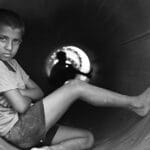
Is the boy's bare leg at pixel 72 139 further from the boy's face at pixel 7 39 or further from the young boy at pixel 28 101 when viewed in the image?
the boy's face at pixel 7 39

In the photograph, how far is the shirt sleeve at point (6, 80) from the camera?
138 centimetres

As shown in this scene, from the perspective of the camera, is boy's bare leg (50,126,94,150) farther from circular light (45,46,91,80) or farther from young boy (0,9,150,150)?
circular light (45,46,91,80)

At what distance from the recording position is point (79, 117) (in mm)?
2047

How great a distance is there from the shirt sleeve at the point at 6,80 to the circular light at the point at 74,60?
0.70 metres

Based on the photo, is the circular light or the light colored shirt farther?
the circular light

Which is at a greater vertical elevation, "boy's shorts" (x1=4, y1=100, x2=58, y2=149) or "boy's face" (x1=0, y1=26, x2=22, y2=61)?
"boy's face" (x1=0, y1=26, x2=22, y2=61)

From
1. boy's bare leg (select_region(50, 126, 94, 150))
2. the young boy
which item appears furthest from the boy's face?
boy's bare leg (select_region(50, 126, 94, 150))

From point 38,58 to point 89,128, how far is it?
1.48 ft

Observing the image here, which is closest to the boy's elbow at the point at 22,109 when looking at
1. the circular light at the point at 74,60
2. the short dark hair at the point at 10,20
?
the short dark hair at the point at 10,20

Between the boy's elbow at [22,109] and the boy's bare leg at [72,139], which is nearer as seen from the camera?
the boy's elbow at [22,109]

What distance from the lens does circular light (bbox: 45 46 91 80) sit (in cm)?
212

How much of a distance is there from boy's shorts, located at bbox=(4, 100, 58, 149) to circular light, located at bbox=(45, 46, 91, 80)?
696 mm

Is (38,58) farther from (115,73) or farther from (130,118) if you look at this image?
(130,118)

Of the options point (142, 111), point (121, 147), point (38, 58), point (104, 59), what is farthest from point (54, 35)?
point (121, 147)
